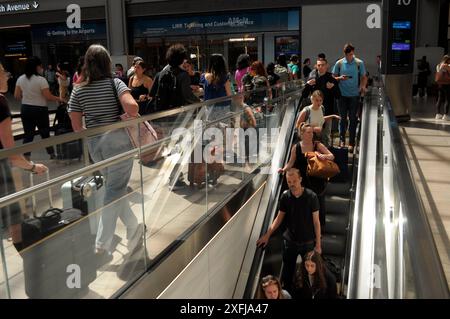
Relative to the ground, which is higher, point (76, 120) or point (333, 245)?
point (76, 120)

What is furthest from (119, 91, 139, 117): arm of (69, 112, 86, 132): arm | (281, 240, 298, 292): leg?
(281, 240, 298, 292): leg

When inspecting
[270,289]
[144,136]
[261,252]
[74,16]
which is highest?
[74,16]

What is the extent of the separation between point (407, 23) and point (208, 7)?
37.1 feet

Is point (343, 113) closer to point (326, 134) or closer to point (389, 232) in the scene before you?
point (326, 134)

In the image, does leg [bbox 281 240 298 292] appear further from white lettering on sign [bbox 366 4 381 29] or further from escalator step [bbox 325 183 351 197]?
white lettering on sign [bbox 366 4 381 29]

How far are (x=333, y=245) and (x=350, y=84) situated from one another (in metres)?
2.87

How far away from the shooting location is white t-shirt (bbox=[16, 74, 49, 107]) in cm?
725

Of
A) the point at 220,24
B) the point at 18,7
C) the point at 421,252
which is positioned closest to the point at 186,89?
the point at 421,252

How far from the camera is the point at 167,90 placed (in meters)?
5.69

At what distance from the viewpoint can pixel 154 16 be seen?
23.6 metres

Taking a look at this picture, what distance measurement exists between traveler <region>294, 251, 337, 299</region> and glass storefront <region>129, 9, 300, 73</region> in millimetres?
16867

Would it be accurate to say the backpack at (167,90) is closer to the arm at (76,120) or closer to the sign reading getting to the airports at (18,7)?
the arm at (76,120)

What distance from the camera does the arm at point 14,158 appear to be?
2486mm
